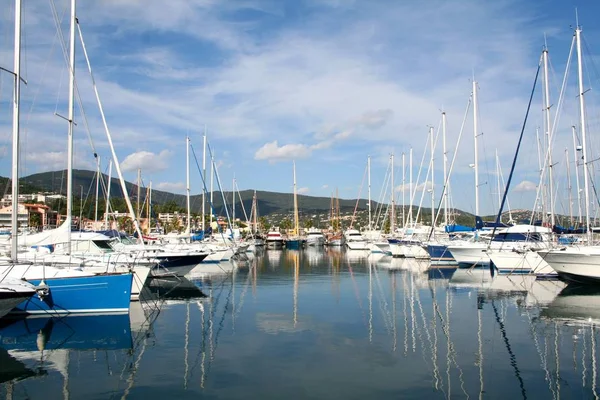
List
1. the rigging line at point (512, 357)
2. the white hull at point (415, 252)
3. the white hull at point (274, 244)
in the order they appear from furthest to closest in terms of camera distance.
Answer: the white hull at point (274, 244)
the white hull at point (415, 252)
the rigging line at point (512, 357)

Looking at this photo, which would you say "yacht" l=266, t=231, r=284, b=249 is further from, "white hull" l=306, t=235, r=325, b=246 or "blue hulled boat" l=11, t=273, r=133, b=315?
"blue hulled boat" l=11, t=273, r=133, b=315

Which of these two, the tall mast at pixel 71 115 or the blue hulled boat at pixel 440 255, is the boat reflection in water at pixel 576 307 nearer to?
the blue hulled boat at pixel 440 255

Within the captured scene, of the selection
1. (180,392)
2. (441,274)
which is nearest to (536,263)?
(441,274)

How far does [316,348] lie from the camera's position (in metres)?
15.0

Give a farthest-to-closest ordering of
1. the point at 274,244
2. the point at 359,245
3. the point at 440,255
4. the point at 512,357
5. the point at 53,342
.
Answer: the point at 274,244 < the point at 359,245 < the point at 440,255 < the point at 53,342 < the point at 512,357

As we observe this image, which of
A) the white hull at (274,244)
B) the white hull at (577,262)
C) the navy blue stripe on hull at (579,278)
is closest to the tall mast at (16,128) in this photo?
the white hull at (577,262)

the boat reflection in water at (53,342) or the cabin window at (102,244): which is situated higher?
the cabin window at (102,244)

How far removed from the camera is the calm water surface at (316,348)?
11.5m

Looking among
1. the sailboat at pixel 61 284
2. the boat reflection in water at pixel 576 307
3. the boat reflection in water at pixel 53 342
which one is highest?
the sailboat at pixel 61 284

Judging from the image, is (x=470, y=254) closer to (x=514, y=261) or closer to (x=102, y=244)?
(x=514, y=261)

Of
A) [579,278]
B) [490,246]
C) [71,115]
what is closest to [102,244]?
[71,115]

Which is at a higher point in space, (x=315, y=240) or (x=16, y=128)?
(x=16, y=128)

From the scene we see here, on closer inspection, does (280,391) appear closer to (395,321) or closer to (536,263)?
(395,321)

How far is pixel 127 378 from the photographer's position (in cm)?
1227
